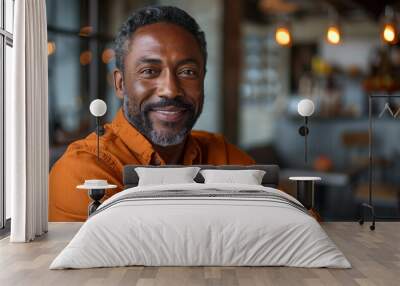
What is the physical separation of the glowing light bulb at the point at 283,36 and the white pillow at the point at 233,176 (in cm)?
146

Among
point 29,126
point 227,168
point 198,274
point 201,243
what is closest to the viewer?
point 198,274

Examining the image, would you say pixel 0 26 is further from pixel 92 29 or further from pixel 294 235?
pixel 294 235

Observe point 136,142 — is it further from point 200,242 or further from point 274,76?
point 200,242

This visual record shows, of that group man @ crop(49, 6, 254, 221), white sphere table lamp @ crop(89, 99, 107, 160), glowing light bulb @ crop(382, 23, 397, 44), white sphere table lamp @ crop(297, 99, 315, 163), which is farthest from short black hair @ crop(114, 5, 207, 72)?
glowing light bulb @ crop(382, 23, 397, 44)

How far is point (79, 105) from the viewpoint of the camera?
21.0ft

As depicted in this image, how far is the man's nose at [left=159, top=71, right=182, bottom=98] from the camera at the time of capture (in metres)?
6.21

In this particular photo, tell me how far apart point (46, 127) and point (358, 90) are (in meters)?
3.93

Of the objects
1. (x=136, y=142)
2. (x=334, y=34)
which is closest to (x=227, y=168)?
(x=136, y=142)

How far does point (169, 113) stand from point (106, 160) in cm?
77

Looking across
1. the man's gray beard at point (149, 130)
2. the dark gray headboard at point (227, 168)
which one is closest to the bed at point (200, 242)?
the dark gray headboard at point (227, 168)

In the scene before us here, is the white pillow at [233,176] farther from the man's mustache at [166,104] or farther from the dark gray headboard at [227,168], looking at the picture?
the man's mustache at [166,104]

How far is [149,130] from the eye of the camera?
250 inches

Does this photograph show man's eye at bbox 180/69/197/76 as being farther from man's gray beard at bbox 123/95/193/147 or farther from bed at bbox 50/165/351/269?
bed at bbox 50/165/351/269

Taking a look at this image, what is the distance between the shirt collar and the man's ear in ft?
0.52
